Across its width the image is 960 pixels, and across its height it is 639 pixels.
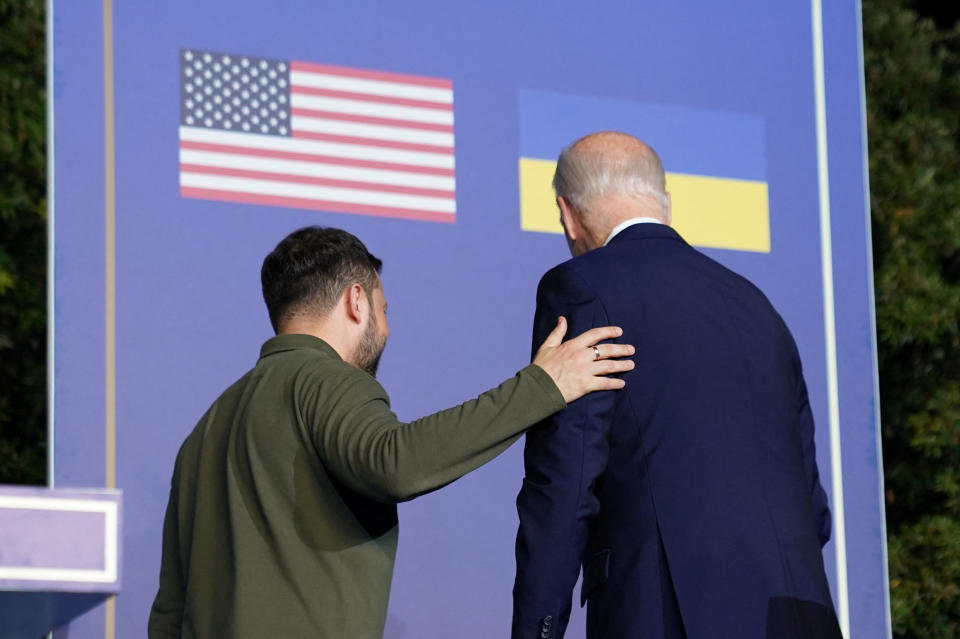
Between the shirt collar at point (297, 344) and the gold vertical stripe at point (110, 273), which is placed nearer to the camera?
the shirt collar at point (297, 344)

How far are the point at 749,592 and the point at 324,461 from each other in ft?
2.32

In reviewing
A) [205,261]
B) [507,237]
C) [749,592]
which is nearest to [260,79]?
[205,261]

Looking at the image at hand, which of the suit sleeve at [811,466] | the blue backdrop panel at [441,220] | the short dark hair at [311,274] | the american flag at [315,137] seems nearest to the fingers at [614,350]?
the suit sleeve at [811,466]

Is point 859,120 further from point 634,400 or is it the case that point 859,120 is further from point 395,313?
point 634,400

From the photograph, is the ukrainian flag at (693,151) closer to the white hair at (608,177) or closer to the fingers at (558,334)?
the white hair at (608,177)

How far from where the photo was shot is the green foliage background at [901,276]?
6.36 m

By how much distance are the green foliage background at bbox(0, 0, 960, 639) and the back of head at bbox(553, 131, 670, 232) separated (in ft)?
13.2

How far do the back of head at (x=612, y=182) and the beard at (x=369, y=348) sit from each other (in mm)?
418

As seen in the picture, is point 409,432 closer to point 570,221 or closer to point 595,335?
point 595,335

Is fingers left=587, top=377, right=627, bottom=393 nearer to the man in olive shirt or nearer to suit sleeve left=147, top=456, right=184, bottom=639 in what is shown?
the man in olive shirt

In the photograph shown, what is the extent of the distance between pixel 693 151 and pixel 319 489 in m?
2.38

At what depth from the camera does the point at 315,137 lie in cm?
394

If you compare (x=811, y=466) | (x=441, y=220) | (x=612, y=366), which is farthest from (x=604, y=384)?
(x=441, y=220)

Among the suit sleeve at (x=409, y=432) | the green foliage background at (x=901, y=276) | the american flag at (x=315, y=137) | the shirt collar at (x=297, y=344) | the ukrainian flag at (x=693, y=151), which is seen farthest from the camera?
the green foliage background at (x=901, y=276)
